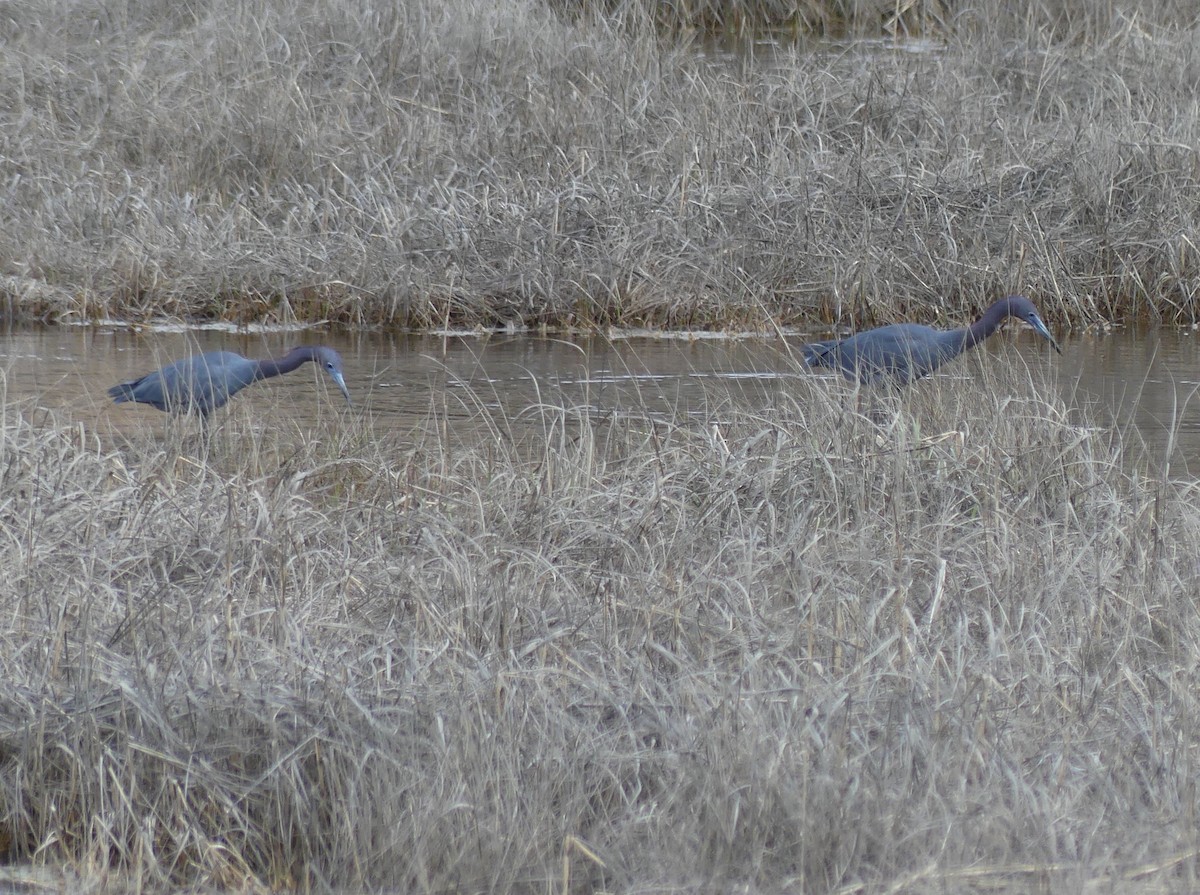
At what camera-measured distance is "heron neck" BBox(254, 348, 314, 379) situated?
6398mm

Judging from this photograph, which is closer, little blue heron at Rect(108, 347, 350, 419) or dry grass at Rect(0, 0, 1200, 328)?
little blue heron at Rect(108, 347, 350, 419)

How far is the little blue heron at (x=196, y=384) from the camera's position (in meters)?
5.87

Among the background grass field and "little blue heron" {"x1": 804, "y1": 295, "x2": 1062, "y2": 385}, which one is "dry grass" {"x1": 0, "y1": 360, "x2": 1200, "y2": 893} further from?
"little blue heron" {"x1": 804, "y1": 295, "x2": 1062, "y2": 385}

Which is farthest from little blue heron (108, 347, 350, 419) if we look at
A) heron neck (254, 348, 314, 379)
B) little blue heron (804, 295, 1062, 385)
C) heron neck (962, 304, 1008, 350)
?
heron neck (962, 304, 1008, 350)

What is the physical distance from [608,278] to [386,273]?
3.96 ft

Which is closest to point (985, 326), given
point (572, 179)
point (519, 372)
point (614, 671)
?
point (519, 372)

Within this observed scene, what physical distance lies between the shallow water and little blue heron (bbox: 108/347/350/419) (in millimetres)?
140

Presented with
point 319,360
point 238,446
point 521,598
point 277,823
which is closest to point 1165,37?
point 319,360

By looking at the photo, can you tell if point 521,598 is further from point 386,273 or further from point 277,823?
point 386,273

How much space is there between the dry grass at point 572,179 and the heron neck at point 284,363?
292 cm

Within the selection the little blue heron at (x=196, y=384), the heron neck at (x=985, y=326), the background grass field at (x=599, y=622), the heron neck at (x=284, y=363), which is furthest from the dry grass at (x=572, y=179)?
the little blue heron at (x=196, y=384)

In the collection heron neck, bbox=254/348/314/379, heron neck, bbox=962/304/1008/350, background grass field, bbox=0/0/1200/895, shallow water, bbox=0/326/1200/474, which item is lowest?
shallow water, bbox=0/326/1200/474

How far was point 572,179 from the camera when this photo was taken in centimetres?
982

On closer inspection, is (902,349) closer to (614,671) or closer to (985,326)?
(985,326)
